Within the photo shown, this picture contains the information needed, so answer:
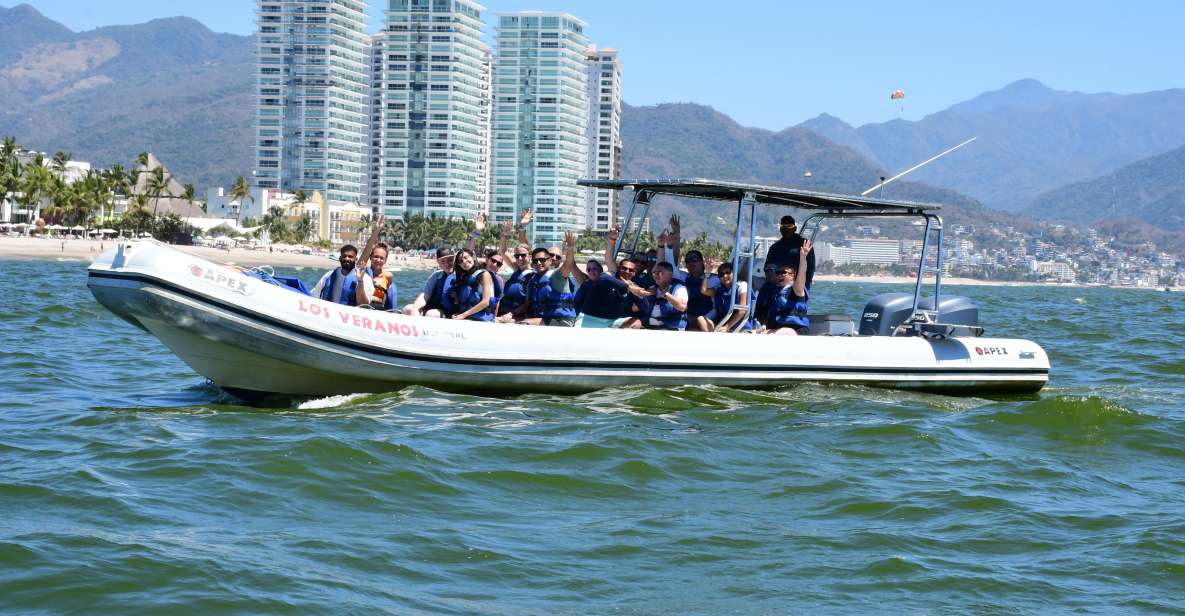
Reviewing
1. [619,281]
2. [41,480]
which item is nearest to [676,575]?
[41,480]

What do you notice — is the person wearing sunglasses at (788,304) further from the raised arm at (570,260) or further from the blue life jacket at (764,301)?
the raised arm at (570,260)

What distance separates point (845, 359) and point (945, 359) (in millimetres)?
1098

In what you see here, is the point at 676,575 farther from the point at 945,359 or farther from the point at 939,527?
the point at 945,359

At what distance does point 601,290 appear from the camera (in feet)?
36.9

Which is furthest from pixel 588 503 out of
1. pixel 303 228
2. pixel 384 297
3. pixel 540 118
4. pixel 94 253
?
pixel 540 118

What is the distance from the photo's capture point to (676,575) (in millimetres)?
6055

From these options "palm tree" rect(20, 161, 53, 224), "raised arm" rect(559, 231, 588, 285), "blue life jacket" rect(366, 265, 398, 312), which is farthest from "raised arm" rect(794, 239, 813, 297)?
"palm tree" rect(20, 161, 53, 224)

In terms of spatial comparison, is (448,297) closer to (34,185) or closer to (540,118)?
(34,185)

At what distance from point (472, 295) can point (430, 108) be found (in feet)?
456

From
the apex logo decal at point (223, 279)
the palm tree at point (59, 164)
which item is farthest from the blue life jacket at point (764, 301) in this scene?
the palm tree at point (59, 164)

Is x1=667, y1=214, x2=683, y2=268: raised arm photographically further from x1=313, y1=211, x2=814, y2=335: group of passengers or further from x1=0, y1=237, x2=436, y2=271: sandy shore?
x1=0, y1=237, x2=436, y2=271: sandy shore

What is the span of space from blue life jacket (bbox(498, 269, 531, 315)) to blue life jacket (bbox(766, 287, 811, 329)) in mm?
2195

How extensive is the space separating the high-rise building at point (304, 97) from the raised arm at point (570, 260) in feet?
456

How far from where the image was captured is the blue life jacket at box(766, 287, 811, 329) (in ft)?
37.8
